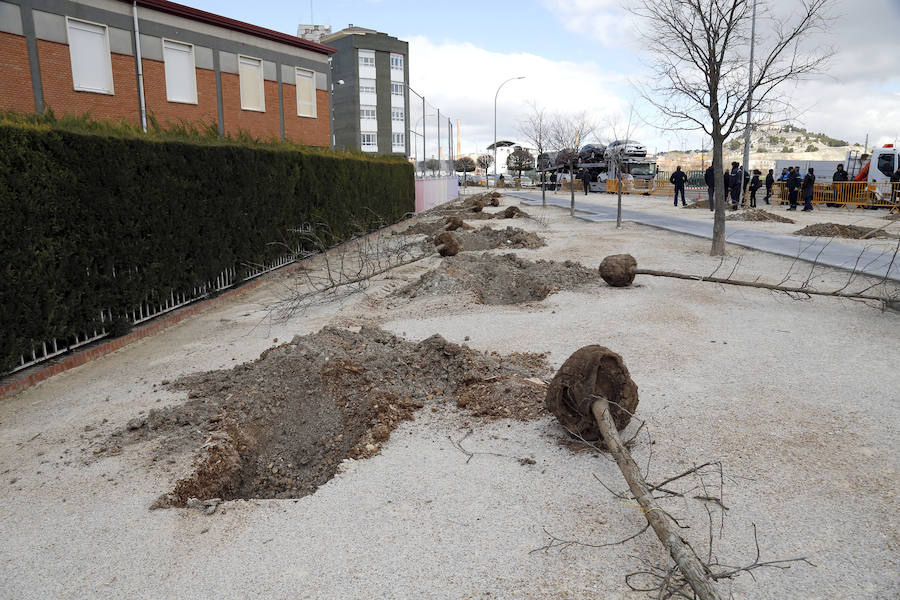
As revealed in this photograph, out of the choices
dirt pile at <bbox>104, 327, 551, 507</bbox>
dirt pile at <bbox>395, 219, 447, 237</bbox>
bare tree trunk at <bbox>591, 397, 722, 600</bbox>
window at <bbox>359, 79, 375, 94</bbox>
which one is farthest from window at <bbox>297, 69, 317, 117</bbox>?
window at <bbox>359, 79, 375, 94</bbox>

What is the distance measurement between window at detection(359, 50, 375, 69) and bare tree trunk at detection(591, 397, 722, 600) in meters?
76.3

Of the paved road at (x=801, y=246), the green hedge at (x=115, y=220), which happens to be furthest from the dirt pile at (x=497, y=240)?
the paved road at (x=801, y=246)

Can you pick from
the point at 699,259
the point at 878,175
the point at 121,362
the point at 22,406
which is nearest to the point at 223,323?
the point at 121,362

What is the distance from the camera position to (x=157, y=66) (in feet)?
75.6

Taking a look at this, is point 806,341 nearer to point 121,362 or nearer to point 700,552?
point 700,552

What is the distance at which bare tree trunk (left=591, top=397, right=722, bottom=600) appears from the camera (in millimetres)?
2371

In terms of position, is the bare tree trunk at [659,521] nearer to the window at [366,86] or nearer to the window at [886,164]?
the window at [886,164]

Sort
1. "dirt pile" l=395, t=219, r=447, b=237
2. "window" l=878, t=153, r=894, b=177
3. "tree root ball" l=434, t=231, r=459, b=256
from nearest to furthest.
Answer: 1. "tree root ball" l=434, t=231, r=459, b=256
2. "dirt pile" l=395, t=219, r=447, b=237
3. "window" l=878, t=153, r=894, b=177

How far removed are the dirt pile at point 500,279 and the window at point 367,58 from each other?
68533 mm

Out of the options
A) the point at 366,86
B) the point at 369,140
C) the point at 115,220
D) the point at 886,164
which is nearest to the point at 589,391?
the point at 115,220

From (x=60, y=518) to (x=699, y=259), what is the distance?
39.2 feet

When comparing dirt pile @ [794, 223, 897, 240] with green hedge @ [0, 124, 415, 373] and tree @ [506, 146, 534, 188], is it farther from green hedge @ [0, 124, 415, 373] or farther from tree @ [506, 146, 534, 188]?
tree @ [506, 146, 534, 188]

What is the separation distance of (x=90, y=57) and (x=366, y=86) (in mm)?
56288

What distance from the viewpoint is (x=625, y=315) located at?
802cm
